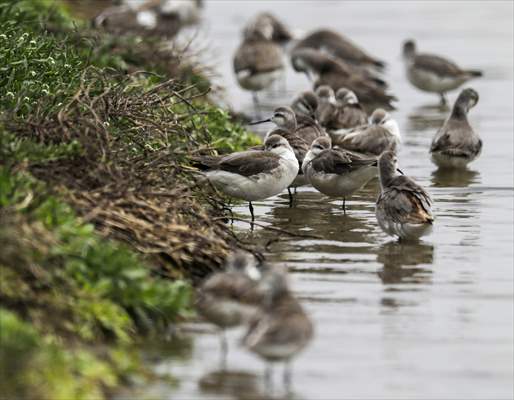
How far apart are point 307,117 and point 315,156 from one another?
2.60m

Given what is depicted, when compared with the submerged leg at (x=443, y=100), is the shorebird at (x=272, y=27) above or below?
above

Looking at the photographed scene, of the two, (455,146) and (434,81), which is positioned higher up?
(434,81)

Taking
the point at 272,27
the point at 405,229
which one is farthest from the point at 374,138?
the point at 272,27

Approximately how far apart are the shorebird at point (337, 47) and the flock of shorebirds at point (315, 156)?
2 centimetres

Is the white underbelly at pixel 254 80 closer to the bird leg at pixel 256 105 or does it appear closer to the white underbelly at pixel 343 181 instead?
the bird leg at pixel 256 105

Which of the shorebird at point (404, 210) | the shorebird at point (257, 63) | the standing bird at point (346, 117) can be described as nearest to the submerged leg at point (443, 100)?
the shorebird at point (257, 63)

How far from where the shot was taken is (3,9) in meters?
15.8

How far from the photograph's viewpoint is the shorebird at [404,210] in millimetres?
11781

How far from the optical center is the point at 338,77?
21875 millimetres

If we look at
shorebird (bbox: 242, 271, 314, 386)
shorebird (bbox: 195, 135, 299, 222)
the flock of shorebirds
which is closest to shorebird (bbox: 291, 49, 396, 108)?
the flock of shorebirds

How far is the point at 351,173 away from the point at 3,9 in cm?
489

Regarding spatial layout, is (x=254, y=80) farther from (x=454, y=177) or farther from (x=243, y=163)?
(x=243, y=163)

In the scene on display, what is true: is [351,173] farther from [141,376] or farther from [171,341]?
[141,376]

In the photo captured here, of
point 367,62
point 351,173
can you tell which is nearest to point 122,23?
point 367,62
